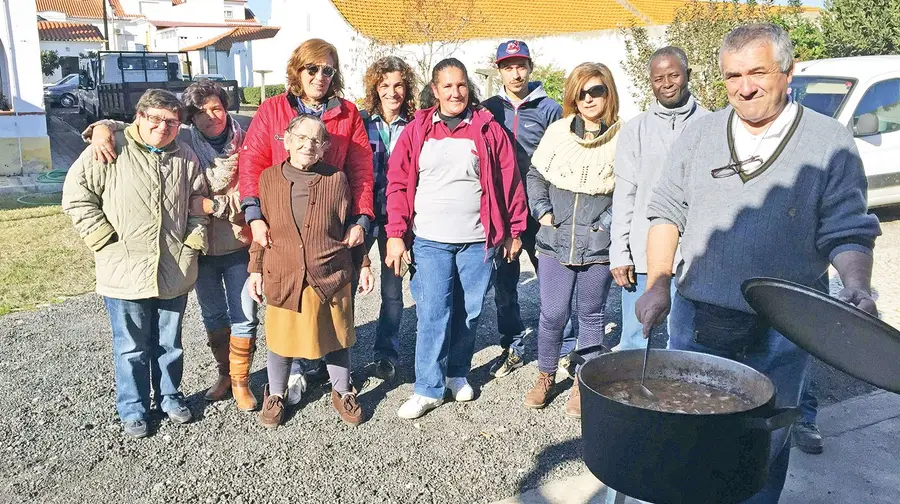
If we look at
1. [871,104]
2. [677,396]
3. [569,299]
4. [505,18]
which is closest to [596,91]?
[569,299]

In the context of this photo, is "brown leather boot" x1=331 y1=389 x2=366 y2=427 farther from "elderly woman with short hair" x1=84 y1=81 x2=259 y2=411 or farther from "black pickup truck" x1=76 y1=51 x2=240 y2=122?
"black pickup truck" x1=76 y1=51 x2=240 y2=122

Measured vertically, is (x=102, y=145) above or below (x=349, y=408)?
above

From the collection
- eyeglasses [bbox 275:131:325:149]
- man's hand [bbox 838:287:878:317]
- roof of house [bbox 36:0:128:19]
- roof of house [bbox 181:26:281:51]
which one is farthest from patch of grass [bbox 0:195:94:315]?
roof of house [bbox 36:0:128:19]

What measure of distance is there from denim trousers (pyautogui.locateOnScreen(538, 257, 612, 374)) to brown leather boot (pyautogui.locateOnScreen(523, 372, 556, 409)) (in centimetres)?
15

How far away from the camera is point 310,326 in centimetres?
380

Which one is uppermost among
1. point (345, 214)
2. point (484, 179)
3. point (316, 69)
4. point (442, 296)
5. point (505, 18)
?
point (505, 18)

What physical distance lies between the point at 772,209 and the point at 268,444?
2639 mm

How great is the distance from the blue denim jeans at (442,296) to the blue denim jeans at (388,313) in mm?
412

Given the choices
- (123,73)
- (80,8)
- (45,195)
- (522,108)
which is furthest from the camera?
(80,8)

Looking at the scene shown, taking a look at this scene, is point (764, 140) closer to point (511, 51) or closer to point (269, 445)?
point (511, 51)

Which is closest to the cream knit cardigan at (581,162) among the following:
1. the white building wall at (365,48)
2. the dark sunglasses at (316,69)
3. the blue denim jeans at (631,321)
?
the blue denim jeans at (631,321)

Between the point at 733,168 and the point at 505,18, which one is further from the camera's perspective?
the point at 505,18

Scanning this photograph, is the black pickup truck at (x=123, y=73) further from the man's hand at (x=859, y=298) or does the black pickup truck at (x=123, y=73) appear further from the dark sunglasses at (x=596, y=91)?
the man's hand at (x=859, y=298)

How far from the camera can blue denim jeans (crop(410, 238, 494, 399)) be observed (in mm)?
4066
